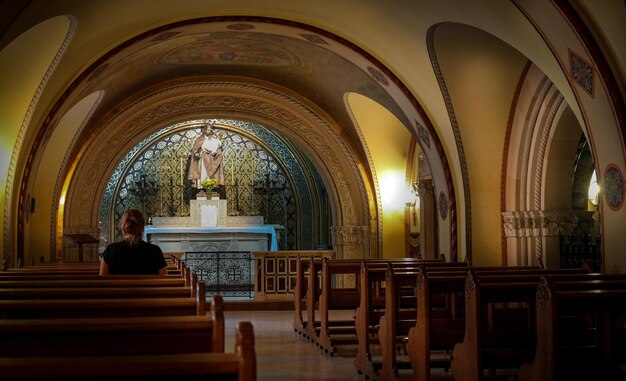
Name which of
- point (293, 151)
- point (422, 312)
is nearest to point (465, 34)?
point (422, 312)

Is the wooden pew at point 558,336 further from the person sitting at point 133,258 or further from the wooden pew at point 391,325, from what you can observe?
the person sitting at point 133,258

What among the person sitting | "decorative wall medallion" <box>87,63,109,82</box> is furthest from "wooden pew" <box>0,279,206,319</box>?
"decorative wall medallion" <box>87,63,109,82</box>

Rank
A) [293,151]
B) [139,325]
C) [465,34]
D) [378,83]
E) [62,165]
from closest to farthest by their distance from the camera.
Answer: [139,325]
[465,34]
[378,83]
[62,165]
[293,151]

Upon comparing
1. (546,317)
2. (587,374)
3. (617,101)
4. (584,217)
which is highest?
(617,101)

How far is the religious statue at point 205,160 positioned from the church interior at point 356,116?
4.75ft

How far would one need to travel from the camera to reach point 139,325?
3094 mm

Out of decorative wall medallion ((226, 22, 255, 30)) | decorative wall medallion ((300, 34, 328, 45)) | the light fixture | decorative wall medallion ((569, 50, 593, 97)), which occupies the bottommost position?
the light fixture

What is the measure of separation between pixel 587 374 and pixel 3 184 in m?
8.67

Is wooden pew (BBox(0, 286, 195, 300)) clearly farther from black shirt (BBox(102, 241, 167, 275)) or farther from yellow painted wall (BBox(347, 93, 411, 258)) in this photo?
yellow painted wall (BBox(347, 93, 411, 258))

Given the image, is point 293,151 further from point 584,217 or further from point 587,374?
point 587,374

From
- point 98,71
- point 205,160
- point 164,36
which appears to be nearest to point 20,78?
point 98,71

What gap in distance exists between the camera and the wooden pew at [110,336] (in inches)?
122

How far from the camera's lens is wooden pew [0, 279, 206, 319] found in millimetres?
4113

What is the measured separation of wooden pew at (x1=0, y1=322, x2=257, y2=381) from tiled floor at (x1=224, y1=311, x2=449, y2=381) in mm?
5144
